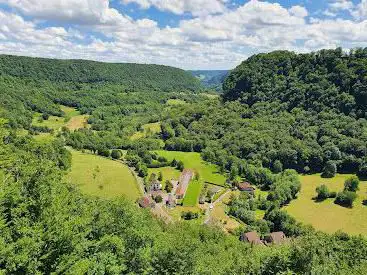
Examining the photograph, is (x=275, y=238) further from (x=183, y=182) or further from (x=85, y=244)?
(x=85, y=244)

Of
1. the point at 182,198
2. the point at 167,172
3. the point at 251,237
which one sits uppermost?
the point at 251,237

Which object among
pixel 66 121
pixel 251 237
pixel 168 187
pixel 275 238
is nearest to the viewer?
pixel 251 237

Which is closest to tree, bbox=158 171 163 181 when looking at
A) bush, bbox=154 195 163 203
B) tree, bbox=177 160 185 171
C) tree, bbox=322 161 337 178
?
tree, bbox=177 160 185 171

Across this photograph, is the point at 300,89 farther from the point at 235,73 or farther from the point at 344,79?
the point at 235,73

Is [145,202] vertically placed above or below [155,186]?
above

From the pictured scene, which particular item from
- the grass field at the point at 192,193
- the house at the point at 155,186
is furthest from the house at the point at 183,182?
the house at the point at 155,186

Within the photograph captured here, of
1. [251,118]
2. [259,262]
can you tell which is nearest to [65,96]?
[251,118]

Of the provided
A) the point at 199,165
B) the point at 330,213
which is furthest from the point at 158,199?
the point at 330,213
